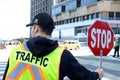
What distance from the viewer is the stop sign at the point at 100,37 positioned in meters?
4.87

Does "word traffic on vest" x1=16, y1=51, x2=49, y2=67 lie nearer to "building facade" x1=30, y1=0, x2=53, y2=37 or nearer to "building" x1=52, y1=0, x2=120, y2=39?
"building" x1=52, y1=0, x2=120, y2=39

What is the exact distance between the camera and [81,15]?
317ft

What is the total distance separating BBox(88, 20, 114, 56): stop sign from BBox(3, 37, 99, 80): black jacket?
1.58 metres

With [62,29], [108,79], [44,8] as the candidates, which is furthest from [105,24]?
[44,8]

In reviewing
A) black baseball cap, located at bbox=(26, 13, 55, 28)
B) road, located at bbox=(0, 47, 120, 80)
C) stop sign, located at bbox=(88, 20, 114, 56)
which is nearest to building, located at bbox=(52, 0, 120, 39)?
road, located at bbox=(0, 47, 120, 80)

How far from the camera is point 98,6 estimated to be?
84188mm

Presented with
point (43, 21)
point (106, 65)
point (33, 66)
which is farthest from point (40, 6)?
point (33, 66)

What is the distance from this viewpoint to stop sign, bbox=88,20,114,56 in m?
4.87

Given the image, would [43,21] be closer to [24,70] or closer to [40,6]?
[24,70]

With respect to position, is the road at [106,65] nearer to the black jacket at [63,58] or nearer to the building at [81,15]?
the black jacket at [63,58]

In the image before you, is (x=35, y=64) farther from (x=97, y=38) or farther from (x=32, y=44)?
(x=97, y=38)

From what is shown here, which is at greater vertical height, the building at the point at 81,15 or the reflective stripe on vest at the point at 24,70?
the building at the point at 81,15

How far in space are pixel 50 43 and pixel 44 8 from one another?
136m

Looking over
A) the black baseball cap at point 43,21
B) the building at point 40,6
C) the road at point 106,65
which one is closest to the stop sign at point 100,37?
the black baseball cap at point 43,21
